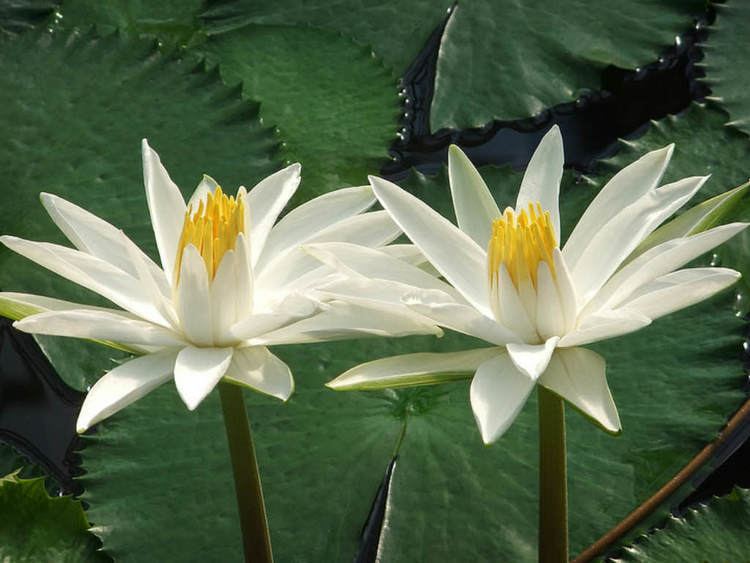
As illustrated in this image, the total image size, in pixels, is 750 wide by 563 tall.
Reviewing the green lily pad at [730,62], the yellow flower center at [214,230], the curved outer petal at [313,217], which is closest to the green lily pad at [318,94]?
the green lily pad at [730,62]

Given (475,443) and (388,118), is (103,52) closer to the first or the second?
(388,118)

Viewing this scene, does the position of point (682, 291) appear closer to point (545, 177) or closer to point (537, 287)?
point (537, 287)

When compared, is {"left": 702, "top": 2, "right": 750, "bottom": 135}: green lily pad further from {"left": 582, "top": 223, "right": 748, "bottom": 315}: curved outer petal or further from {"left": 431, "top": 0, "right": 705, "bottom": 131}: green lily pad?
{"left": 582, "top": 223, "right": 748, "bottom": 315}: curved outer petal

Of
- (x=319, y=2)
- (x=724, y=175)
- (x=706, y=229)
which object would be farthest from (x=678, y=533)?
(x=319, y=2)

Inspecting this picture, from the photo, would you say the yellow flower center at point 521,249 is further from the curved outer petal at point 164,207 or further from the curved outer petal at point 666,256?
the curved outer petal at point 164,207

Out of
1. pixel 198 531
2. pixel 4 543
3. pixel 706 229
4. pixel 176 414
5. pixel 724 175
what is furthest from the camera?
pixel 724 175
